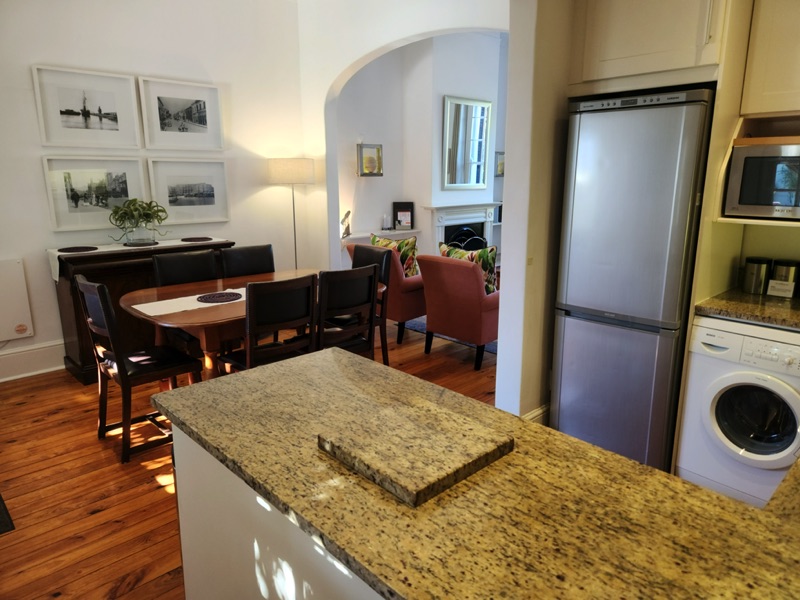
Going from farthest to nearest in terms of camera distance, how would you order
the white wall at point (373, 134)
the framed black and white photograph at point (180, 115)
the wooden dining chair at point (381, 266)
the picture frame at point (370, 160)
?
the picture frame at point (370, 160) → the white wall at point (373, 134) → the framed black and white photograph at point (180, 115) → the wooden dining chair at point (381, 266)

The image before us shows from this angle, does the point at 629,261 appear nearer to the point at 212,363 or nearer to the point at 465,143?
the point at 212,363

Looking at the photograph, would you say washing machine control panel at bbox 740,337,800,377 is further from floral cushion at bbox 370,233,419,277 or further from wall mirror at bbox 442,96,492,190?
wall mirror at bbox 442,96,492,190

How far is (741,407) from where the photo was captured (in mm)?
2377

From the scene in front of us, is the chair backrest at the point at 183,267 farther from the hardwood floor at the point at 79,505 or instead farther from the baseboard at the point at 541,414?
the baseboard at the point at 541,414

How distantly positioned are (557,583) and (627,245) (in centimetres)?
201

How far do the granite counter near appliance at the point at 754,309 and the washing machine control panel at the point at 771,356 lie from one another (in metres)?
0.08

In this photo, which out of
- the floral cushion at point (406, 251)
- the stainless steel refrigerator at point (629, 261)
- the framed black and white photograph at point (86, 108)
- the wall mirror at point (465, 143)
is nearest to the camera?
the stainless steel refrigerator at point (629, 261)

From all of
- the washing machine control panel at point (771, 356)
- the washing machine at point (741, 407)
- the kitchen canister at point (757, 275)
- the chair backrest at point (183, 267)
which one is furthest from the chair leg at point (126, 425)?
the kitchen canister at point (757, 275)

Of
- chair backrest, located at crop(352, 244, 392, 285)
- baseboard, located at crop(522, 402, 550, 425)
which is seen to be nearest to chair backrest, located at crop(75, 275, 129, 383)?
chair backrest, located at crop(352, 244, 392, 285)

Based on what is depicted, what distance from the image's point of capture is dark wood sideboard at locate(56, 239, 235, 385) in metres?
3.74

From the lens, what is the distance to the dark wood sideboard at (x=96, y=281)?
3.74 metres

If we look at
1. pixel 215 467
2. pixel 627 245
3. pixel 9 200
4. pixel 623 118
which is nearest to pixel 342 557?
pixel 215 467

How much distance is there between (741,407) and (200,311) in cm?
265

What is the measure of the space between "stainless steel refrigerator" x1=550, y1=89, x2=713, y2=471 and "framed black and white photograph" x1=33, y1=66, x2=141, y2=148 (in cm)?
344
